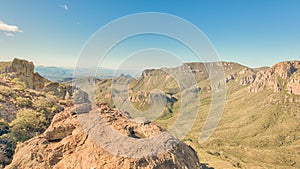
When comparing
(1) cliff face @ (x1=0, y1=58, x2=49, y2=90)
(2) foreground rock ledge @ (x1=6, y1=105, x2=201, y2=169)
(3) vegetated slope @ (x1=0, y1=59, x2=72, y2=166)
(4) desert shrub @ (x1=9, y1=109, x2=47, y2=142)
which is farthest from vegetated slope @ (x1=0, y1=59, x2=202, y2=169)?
(1) cliff face @ (x1=0, y1=58, x2=49, y2=90)

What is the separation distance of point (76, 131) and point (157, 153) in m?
4.63

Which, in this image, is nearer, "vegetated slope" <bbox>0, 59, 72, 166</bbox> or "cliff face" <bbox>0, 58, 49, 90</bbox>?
"vegetated slope" <bbox>0, 59, 72, 166</bbox>

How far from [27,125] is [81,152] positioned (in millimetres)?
13726

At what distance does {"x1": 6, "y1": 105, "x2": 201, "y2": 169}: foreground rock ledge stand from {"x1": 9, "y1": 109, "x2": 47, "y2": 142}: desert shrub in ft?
25.4

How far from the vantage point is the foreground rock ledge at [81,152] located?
740 centimetres

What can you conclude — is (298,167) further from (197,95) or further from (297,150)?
(197,95)

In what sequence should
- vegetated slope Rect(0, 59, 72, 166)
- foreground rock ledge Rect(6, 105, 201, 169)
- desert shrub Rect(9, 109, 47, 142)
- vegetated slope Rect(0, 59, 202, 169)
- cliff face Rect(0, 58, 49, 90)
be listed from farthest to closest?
cliff face Rect(0, 58, 49, 90) → desert shrub Rect(9, 109, 47, 142) → vegetated slope Rect(0, 59, 72, 166) → vegetated slope Rect(0, 59, 202, 169) → foreground rock ledge Rect(6, 105, 201, 169)

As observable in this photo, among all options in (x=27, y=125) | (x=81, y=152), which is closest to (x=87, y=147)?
(x=81, y=152)

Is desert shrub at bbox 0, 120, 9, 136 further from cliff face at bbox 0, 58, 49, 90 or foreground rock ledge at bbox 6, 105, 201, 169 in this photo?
cliff face at bbox 0, 58, 49, 90

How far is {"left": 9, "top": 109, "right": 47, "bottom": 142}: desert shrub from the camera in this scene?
17.6m

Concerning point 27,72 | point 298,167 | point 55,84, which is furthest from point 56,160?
point 298,167

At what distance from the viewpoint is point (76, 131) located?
1009cm

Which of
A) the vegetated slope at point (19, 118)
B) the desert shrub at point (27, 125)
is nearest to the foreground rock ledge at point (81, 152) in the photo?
the vegetated slope at point (19, 118)

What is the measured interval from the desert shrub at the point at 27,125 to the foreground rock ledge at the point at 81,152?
7751 mm
